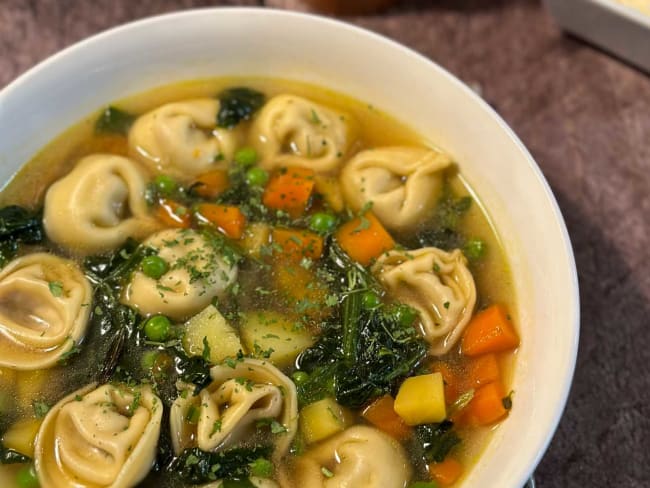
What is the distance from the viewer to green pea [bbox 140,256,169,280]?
2551mm

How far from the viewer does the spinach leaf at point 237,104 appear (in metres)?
3.01

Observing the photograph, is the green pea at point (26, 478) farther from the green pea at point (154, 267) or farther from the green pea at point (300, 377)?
the green pea at point (300, 377)

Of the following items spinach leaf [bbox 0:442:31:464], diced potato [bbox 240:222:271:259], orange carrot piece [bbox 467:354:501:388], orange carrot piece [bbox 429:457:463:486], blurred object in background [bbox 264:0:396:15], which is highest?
blurred object in background [bbox 264:0:396:15]

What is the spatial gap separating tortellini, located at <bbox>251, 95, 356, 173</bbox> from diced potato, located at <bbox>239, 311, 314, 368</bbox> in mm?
731

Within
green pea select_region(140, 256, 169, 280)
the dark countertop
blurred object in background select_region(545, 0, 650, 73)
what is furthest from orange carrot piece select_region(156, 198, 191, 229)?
blurred object in background select_region(545, 0, 650, 73)

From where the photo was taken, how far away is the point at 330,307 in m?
2.56

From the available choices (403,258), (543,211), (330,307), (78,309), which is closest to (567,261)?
(543,211)

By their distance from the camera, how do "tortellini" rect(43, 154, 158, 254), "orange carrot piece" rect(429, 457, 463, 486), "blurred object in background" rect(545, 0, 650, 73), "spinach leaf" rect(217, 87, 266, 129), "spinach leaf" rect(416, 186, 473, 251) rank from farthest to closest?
"blurred object in background" rect(545, 0, 650, 73)
"spinach leaf" rect(217, 87, 266, 129)
"spinach leaf" rect(416, 186, 473, 251)
"tortellini" rect(43, 154, 158, 254)
"orange carrot piece" rect(429, 457, 463, 486)

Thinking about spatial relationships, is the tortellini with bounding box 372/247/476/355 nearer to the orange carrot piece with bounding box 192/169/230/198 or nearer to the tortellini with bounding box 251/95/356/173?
the tortellini with bounding box 251/95/356/173

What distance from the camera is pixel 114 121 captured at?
2.94 metres

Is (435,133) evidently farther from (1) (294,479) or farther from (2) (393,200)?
(1) (294,479)

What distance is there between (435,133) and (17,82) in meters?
1.64

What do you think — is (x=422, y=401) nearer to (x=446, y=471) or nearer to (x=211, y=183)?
(x=446, y=471)

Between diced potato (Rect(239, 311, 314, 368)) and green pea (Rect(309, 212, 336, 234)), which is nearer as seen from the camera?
diced potato (Rect(239, 311, 314, 368))
